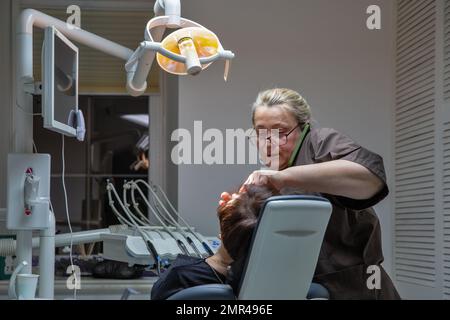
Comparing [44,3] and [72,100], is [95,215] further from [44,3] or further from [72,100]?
[72,100]

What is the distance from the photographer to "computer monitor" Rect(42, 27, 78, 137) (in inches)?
66.2

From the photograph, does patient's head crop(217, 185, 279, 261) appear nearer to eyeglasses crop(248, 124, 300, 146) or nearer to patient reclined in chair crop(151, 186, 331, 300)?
patient reclined in chair crop(151, 186, 331, 300)

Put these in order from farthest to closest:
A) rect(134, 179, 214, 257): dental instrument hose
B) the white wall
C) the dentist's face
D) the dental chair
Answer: the white wall
rect(134, 179, 214, 257): dental instrument hose
the dentist's face
the dental chair

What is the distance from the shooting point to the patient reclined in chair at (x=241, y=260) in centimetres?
134

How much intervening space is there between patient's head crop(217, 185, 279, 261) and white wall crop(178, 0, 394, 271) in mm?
1397

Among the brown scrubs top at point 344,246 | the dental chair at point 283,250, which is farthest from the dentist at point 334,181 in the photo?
the dental chair at point 283,250

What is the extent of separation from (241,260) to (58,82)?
76 cm

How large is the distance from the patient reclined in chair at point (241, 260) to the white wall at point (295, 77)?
1298mm

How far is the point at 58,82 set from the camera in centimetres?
177

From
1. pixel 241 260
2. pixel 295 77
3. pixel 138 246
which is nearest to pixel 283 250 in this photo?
pixel 241 260

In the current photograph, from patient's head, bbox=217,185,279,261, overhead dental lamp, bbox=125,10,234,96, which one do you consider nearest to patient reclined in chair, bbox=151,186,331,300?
patient's head, bbox=217,185,279,261

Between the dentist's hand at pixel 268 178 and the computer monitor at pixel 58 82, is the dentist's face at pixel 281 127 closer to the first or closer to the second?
the dentist's hand at pixel 268 178

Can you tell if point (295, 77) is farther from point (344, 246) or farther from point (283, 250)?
point (283, 250)
